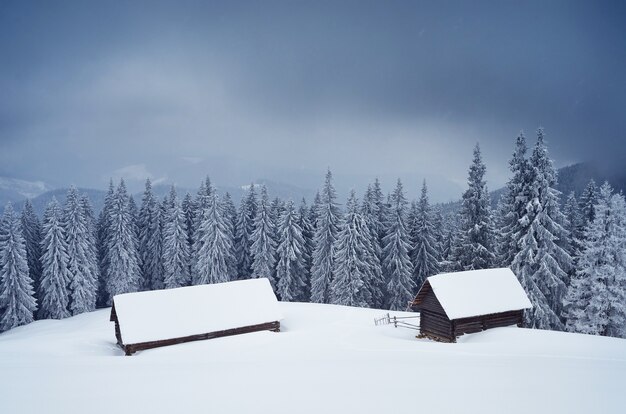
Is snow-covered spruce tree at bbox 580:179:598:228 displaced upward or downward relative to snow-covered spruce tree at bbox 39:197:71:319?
upward

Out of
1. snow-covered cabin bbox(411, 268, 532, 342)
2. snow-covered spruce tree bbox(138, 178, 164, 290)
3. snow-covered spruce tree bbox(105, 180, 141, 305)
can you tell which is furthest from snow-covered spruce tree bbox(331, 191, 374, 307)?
snow-covered spruce tree bbox(105, 180, 141, 305)

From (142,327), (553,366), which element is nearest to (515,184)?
(553,366)

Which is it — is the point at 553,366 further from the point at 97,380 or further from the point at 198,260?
the point at 198,260

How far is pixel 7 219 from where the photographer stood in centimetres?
4853

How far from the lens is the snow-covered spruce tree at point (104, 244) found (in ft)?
198

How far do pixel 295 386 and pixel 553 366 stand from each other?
32.9ft

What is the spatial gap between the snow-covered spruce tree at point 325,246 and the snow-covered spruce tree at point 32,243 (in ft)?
123

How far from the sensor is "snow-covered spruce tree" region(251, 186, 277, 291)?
2117 inches

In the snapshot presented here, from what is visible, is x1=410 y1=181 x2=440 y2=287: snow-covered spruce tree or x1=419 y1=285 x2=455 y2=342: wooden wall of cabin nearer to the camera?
x1=419 y1=285 x2=455 y2=342: wooden wall of cabin

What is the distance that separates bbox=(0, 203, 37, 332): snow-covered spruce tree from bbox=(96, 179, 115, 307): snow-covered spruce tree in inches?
470

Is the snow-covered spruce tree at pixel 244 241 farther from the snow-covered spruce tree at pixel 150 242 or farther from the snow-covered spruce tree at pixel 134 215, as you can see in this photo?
the snow-covered spruce tree at pixel 134 215

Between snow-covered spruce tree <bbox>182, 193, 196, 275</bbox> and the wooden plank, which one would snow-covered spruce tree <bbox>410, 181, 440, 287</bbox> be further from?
snow-covered spruce tree <bbox>182, 193, 196, 275</bbox>

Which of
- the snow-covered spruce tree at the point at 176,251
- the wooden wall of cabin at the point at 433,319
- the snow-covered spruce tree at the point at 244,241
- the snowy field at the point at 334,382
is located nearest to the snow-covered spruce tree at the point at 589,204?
the wooden wall of cabin at the point at 433,319

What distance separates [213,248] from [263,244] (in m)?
6.74
